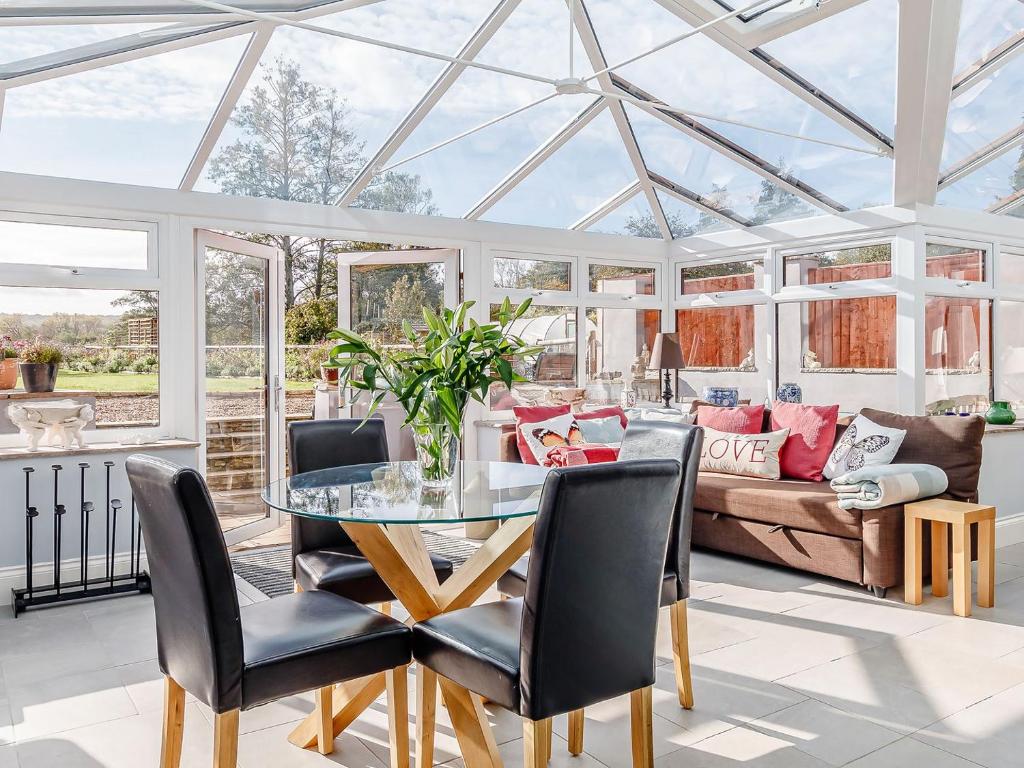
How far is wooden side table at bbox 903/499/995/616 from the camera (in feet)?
11.9

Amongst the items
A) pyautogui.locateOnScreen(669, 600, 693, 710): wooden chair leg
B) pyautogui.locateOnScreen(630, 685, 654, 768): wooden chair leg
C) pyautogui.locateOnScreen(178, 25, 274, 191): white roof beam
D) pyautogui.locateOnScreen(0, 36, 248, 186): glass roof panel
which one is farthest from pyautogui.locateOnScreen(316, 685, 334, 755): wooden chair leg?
pyautogui.locateOnScreen(0, 36, 248, 186): glass roof panel

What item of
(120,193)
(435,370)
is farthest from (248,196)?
(435,370)

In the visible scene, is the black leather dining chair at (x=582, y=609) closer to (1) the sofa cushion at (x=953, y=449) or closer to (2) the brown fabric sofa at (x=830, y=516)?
(2) the brown fabric sofa at (x=830, y=516)

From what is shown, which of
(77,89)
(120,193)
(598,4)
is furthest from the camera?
(120,193)

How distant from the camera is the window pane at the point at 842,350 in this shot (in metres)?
5.36

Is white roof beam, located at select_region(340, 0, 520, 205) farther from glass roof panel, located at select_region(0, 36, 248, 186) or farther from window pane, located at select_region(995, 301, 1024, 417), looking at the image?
window pane, located at select_region(995, 301, 1024, 417)

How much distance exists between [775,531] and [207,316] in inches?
144

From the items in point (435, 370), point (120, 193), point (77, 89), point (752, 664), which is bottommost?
point (752, 664)

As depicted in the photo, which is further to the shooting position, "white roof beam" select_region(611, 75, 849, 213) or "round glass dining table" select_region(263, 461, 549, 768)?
"white roof beam" select_region(611, 75, 849, 213)

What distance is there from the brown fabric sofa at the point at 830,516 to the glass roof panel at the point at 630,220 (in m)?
2.60

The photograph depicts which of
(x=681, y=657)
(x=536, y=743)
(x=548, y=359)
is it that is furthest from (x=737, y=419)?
(x=536, y=743)

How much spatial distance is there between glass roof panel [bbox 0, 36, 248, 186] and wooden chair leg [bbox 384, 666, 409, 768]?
3.23 metres

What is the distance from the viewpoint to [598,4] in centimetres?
425

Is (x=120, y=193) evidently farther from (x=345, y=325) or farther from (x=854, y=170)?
(x=854, y=170)
